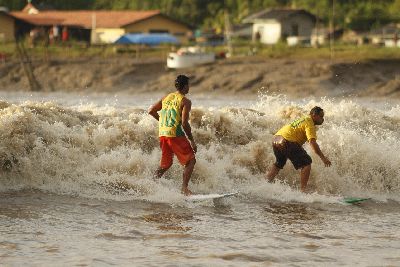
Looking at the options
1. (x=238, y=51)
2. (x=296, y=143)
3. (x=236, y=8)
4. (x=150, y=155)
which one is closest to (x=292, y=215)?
(x=296, y=143)

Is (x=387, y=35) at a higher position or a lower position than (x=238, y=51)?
higher

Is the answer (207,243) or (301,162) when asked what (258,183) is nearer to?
(301,162)

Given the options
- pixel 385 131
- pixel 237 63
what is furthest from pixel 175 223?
pixel 237 63

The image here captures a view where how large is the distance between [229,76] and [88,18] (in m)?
24.0

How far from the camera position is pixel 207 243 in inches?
403

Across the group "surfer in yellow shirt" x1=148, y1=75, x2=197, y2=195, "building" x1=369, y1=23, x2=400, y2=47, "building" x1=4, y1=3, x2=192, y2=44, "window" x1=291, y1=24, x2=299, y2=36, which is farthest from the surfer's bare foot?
"window" x1=291, y1=24, x2=299, y2=36

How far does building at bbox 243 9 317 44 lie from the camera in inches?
2493

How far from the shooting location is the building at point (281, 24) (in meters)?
63.3

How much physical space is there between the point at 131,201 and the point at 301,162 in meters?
2.48

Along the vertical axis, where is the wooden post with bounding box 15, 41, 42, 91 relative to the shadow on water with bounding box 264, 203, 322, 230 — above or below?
above

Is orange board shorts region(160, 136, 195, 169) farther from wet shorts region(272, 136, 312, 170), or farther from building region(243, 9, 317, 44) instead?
building region(243, 9, 317, 44)

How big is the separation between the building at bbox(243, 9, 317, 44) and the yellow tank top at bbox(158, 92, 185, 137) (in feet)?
167

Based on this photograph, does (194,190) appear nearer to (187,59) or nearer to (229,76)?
(229,76)

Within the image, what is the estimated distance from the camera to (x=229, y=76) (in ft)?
137
